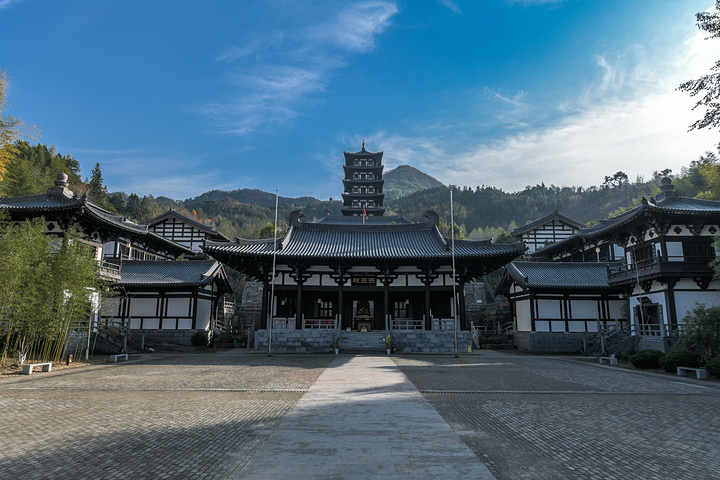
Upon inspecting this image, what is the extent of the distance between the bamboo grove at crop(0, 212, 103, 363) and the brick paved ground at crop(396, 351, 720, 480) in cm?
1534

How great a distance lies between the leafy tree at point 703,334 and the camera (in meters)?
17.4

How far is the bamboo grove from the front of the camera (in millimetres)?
16438

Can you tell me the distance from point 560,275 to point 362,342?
17.2m

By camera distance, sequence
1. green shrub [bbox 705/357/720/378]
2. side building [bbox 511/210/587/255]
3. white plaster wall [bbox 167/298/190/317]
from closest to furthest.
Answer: green shrub [bbox 705/357/720/378], white plaster wall [bbox 167/298/190/317], side building [bbox 511/210/587/255]

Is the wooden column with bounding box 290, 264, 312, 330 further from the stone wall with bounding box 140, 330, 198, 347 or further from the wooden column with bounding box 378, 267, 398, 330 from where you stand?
the stone wall with bounding box 140, 330, 198, 347

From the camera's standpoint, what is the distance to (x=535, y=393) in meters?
11.6

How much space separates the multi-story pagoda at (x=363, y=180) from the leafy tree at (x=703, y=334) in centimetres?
5041

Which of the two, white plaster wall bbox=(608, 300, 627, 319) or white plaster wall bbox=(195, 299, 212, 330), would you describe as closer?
white plaster wall bbox=(608, 300, 627, 319)

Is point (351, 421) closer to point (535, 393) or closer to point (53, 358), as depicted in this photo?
point (535, 393)

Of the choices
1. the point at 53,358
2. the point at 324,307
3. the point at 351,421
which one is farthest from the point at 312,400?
the point at 324,307

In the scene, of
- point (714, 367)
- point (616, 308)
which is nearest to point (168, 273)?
point (714, 367)

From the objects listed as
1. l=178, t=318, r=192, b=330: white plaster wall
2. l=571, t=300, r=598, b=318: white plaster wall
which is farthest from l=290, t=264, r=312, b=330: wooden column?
l=571, t=300, r=598, b=318: white plaster wall

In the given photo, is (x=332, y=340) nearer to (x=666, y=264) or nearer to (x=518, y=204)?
(x=666, y=264)

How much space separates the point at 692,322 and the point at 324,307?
21556mm
